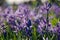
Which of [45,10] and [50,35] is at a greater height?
[45,10]

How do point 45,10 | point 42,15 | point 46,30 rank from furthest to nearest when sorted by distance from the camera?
point 42,15 < point 45,10 < point 46,30

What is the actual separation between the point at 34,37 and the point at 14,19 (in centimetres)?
48

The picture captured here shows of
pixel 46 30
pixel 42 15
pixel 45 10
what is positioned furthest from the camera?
pixel 42 15

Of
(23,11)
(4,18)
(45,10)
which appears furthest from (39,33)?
(4,18)

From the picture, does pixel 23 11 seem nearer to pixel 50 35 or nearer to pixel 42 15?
pixel 42 15

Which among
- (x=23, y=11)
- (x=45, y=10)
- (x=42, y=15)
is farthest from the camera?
(x=42, y=15)

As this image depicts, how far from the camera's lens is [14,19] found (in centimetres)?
388

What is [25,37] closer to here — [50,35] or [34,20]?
[50,35]

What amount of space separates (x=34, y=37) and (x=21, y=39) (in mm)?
184

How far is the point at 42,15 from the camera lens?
14.0ft

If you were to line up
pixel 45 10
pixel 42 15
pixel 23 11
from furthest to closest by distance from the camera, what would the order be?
pixel 42 15 < pixel 23 11 < pixel 45 10

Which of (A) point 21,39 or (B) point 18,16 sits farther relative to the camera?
(B) point 18,16

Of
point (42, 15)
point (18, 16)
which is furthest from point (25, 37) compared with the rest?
point (42, 15)

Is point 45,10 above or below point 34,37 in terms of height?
above
